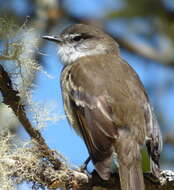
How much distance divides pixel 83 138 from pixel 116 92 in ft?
1.92

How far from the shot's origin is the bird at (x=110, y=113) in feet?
13.5

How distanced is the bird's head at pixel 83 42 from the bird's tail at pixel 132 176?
Result: 192cm

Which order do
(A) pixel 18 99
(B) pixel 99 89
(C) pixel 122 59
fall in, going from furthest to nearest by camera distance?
(C) pixel 122 59, (B) pixel 99 89, (A) pixel 18 99

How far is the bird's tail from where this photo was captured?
3.99m

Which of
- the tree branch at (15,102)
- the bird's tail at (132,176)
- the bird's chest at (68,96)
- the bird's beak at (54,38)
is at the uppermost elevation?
the tree branch at (15,102)

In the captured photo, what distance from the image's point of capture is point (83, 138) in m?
4.41

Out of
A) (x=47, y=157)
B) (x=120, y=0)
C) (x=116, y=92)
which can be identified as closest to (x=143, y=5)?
(x=120, y=0)

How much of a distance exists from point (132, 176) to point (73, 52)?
2222 mm

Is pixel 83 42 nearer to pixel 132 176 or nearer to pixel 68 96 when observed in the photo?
pixel 68 96

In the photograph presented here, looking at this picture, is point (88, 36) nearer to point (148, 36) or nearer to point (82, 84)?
point (148, 36)

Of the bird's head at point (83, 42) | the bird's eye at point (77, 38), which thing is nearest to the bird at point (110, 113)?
the bird's head at point (83, 42)

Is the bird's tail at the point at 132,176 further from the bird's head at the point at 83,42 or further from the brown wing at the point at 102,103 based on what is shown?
the bird's head at the point at 83,42

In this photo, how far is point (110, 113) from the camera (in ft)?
14.9

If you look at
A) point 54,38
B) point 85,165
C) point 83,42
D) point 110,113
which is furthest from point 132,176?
point 83,42
